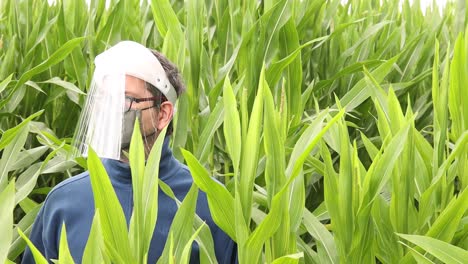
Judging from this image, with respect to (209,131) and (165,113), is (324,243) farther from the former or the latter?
(209,131)

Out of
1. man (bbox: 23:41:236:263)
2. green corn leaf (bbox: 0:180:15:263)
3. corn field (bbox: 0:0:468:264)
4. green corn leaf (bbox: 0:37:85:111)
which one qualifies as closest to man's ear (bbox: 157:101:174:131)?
man (bbox: 23:41:236:263)

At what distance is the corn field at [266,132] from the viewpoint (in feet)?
4.14

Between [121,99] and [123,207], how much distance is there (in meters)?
0.20

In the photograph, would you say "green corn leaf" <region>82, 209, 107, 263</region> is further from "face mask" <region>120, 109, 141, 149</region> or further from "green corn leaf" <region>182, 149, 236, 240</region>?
"face mask" <region>120, 109, 141, 149</region>

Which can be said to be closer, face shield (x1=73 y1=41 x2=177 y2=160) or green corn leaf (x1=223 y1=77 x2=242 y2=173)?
green corn leaf (x1=223 y1=77 x2=242 y2=173)

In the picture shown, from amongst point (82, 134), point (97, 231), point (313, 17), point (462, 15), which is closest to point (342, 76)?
point (313, 17)

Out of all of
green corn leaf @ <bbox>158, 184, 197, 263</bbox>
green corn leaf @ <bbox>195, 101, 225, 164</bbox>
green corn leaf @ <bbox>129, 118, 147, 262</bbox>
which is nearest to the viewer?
green corn leaf @ <bbox>129, 118, 147, 262</bbox>

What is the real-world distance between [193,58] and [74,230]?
2.19ft

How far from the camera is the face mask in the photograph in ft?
4.87

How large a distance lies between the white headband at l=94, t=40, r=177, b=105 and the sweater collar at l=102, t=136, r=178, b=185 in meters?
0.10

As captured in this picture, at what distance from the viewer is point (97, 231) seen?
113 centimetres

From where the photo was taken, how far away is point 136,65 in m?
1.55

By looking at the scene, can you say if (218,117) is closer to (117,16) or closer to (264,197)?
(264,197)

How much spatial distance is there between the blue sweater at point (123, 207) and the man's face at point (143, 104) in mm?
50
